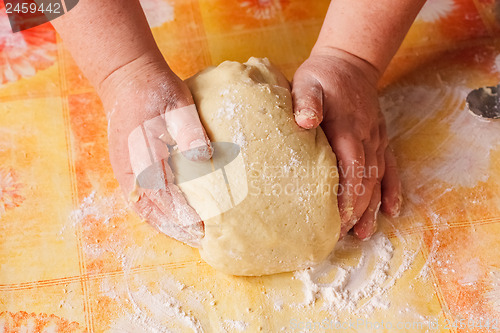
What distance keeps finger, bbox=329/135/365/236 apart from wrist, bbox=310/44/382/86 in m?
0.24

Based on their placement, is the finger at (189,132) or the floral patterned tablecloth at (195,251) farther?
the floral patterned tablecloth at (195,251)

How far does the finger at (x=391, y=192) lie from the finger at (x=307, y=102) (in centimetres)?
32

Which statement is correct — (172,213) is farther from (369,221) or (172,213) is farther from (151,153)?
(369,221)

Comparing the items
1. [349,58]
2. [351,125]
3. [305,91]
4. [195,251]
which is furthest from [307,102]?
[195,251]

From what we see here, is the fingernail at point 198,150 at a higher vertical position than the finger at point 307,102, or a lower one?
higher

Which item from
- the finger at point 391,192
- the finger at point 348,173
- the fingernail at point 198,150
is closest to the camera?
the fingernail at point 198,150

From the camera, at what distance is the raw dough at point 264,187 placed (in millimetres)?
1185

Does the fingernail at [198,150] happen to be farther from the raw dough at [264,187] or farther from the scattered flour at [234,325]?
the scattered flour at [234,325]

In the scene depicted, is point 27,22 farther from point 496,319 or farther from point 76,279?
point 496,319

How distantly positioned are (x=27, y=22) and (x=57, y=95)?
0.36 m

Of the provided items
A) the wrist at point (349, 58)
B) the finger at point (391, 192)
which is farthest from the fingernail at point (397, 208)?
the wrist at point (349, 58)

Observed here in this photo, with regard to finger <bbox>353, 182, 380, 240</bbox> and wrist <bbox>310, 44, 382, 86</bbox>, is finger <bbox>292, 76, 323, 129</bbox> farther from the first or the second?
finger <bbox>353, 182, 380, 240</bbox>

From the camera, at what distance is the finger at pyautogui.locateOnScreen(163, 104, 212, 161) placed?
115 centimetres

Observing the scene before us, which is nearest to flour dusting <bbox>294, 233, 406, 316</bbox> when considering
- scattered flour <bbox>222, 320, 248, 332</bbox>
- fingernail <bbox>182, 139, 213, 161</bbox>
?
scattered flour <bbox>222, 320, 248, 332</bbox>
